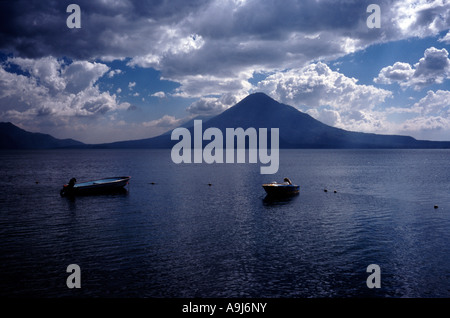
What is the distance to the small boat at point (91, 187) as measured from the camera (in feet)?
197

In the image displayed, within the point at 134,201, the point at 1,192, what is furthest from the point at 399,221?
the point at 1,192

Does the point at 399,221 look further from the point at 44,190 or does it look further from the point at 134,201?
the point at 44,190

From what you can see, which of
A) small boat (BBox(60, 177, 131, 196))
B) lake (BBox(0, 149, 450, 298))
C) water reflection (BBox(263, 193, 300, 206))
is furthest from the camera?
small boat (BBox(60, 177, 131, 196))

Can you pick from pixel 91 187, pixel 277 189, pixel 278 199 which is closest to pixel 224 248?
pixel 278 199

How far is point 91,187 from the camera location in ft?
206

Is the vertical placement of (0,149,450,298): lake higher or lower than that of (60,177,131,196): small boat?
lower

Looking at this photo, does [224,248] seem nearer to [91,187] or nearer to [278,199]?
[278,199]

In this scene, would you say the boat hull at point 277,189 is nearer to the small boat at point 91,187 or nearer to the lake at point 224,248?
the lake at point 224,248

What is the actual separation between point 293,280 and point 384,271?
7.59 m

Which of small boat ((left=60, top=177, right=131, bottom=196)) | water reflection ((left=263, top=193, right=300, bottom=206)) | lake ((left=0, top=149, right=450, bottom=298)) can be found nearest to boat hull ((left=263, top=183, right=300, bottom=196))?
water reflection ((left=263, top=193, right=300, bottom=206))

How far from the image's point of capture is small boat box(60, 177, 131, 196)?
59.9 meters

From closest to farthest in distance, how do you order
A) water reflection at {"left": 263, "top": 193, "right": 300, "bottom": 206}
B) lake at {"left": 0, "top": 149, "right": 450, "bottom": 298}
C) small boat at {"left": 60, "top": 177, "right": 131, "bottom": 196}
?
lake at {"left": 0, "top": 149, "right": 450, "bottom": 298} < water reflection at {"left": 263, "top": 193, "right": 300, "bottom": 206} < small boat at {"left": 60, "top": 177, "right": 131, "bottom": 196}

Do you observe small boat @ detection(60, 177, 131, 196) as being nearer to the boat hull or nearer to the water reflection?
the boat hull

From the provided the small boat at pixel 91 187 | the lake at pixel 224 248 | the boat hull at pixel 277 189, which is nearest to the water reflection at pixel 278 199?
the boat hull at pixel 277 189
